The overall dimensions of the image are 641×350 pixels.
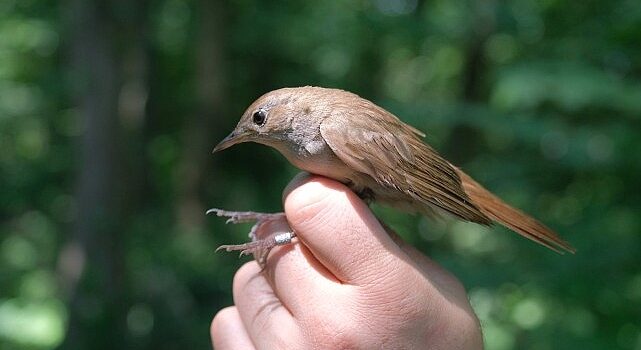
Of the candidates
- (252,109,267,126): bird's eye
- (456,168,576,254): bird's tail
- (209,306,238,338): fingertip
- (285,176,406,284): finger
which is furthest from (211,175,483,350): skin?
(252,109,267,126): bird's eye

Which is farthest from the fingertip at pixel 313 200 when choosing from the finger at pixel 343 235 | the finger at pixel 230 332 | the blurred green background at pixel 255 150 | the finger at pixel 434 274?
the blurred green background at pixel 255 150

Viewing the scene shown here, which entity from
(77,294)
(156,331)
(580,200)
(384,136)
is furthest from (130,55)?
(384,136)

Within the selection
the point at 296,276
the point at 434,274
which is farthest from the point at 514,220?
the point at 296,276

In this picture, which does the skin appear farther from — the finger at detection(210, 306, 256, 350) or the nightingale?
the nightingale

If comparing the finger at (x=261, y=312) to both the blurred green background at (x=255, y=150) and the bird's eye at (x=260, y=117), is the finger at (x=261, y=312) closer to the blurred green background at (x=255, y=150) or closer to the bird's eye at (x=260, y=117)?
the bird's eye at (x=260, y=117)

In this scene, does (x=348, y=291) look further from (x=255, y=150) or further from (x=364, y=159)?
(x=255, y=150)

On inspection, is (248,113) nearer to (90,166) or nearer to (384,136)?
(384,136)
